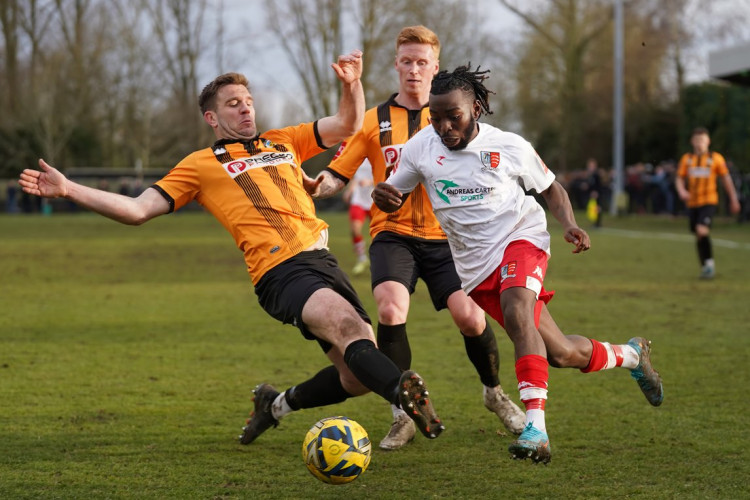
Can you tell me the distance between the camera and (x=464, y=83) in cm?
483

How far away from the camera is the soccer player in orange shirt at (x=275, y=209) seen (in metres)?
4.51

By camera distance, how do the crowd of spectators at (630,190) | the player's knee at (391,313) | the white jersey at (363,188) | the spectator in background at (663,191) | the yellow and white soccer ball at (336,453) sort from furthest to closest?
1. the spectator in background at (663,191)
2. the crowd of spectators at (630,190)
3. the white jersey at (363,188)
4. the player's knee at (391,313)
5. the yellow and white soccer ball at (336,453)

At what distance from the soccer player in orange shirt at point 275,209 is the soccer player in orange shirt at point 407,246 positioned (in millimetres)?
362

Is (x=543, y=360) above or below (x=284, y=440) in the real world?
above

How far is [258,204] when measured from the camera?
493cm

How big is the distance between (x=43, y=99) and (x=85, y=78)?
2449 millimetres

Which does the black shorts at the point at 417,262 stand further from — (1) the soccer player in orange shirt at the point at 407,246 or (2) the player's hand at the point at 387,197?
(2) the player's hand at the point at 387,197

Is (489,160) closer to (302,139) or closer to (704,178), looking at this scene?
(302,139)

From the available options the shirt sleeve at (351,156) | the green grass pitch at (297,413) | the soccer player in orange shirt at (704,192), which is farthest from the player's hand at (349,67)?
the soccer player in orange shirt at (704,192)

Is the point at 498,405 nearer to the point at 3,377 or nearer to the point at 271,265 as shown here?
the point at 271,265

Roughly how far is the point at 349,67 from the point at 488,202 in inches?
43.4

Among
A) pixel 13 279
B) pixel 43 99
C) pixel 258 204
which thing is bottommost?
pixel 13 279

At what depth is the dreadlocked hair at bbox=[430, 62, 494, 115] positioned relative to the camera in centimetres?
474

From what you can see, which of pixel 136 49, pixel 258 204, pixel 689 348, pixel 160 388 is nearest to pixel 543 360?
pixel 258 204
